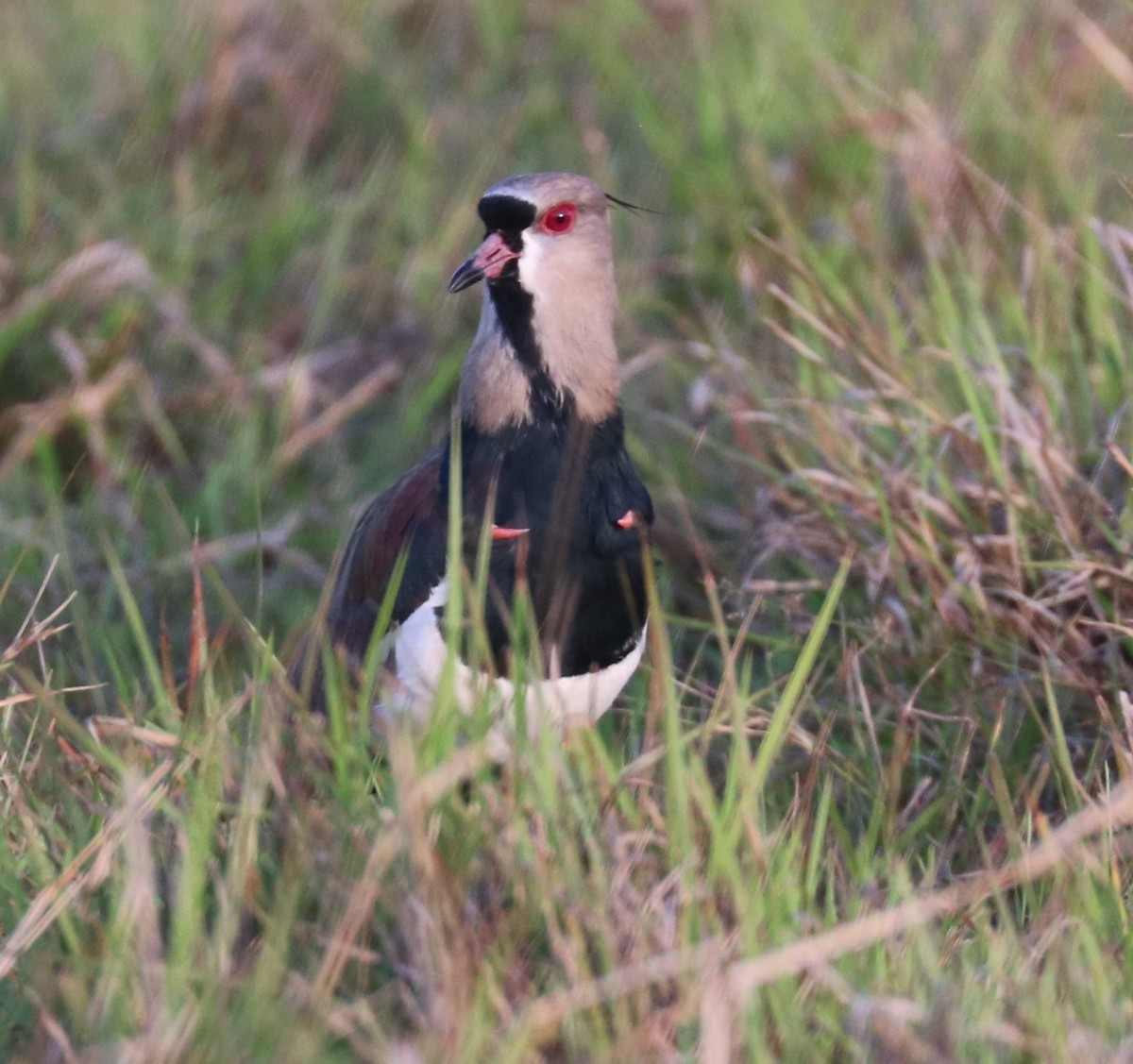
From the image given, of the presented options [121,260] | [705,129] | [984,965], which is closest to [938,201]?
[705,129]


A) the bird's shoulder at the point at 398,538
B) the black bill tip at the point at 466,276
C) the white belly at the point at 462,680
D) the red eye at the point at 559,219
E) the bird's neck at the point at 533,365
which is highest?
the red eye at the point at 559,219

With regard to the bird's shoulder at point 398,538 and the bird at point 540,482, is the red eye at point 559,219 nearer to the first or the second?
the bird at point 540,482

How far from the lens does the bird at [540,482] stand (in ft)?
9.32

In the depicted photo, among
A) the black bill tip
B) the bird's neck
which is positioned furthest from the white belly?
the black bill tip

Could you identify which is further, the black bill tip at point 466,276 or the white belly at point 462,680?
the black bill tip at point 466,276

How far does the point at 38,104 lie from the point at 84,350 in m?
1.28

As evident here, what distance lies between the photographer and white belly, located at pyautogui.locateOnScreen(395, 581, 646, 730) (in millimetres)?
2619

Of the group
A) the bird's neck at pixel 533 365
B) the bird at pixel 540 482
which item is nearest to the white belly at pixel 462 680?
the bird at pixel 540 482

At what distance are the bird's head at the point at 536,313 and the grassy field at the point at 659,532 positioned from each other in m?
0.46

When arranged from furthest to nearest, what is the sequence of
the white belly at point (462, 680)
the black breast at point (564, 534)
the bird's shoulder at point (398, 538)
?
the bird's shoulder at point (398, 538) < the black breast at point (564, 534) < the white belly at point (462, 680)

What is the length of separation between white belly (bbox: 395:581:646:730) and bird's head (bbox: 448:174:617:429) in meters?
0.33

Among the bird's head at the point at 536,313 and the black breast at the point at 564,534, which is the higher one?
the bird's head at the point at 536,313

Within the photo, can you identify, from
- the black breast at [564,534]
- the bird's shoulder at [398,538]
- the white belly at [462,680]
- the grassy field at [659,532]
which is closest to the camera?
the grassy field at [659,532]

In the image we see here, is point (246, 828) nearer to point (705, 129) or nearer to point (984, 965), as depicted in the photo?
point (984, 965)
